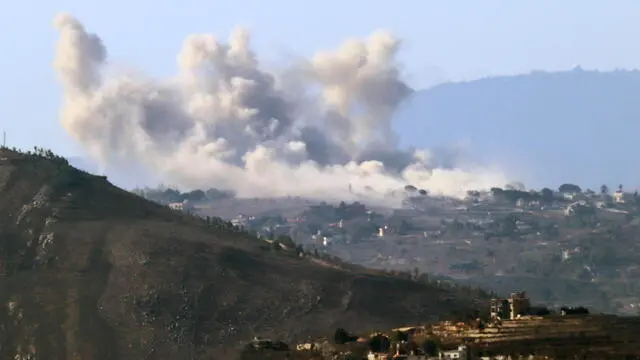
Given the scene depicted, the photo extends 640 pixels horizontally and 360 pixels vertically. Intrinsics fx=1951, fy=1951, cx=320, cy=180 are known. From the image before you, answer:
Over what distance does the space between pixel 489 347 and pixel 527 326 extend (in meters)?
4.99

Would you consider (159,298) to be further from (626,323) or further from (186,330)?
(626,323)

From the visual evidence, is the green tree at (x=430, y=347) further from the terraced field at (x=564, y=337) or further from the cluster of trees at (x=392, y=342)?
the terraced field at (x=564, y=337)

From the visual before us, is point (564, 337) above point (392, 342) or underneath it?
above

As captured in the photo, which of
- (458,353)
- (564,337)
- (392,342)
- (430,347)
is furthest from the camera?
(392,342)

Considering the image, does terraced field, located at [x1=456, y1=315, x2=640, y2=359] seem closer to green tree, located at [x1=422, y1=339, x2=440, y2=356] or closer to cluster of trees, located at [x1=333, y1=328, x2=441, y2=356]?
green tree, located at [x1=422, y1=339, x2=440, y2=356]

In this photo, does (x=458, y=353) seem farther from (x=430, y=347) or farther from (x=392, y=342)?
(x=392, y=342)

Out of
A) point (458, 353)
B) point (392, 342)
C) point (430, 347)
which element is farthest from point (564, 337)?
point (392, 342)

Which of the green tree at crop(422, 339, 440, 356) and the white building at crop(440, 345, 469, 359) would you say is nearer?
the white building at crop(440, 345, 469, 359)

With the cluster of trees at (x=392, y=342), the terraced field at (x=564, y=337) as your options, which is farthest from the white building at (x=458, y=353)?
the cluster of trees at (x=392, y=342)

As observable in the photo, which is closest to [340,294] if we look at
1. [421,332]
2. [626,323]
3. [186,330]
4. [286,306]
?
[286,306]

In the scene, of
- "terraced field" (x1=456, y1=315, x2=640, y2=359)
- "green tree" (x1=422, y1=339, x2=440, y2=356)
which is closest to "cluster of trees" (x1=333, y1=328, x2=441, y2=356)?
"green tree" (x1=422, y1=339, x2=440, y2=356)

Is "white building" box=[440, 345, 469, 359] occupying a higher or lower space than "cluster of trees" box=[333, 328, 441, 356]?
lower

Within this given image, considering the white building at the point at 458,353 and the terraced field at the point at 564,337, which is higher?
the terraced field at the point at 564,337

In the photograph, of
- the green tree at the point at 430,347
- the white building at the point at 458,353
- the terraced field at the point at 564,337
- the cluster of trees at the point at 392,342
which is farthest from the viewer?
the cluster of trees at the point at 392,342
